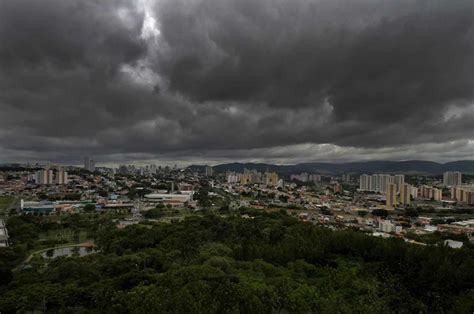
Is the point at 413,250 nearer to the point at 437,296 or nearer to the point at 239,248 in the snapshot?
the point at 437,296

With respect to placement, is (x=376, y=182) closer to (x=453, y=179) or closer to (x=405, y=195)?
(x=453, y=179)

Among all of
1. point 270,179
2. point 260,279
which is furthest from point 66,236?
point 270,179

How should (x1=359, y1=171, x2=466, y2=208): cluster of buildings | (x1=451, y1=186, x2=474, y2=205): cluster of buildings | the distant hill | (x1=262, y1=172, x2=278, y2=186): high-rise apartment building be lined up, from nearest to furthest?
(x1=359, y1=171, x2=466, y2=208): cluster of buildings < (x1=451, y1=186, x2=474, y2=205): cluster of buildings < (x1=262, y1=172, x2=278, y2=186): high-rise apartment building < the distant hill

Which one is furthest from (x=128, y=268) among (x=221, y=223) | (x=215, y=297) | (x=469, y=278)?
(x=469, y=278)

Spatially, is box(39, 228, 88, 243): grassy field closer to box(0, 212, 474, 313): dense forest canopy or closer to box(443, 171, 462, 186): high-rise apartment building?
box(0, 212, 474, 313): dense forest canopy

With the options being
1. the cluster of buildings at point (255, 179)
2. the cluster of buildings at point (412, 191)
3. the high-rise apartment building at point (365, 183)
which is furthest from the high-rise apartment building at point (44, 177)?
the high-rise apartment building at point (365, 183)

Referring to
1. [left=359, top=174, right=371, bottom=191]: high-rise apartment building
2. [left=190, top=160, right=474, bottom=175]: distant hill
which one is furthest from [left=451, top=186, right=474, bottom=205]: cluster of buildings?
[left=190, top=160, right=474, bottom=175]: distant hill
